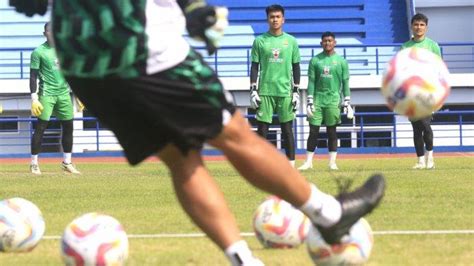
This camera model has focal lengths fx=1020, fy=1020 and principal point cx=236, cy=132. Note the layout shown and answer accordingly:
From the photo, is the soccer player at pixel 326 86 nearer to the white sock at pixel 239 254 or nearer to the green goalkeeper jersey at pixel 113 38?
the white sock at pixel 239 254

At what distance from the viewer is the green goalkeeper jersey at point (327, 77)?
16.6 meters

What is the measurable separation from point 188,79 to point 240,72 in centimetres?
2759

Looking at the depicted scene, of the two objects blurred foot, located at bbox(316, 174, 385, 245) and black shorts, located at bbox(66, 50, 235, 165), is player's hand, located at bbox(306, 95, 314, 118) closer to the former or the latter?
blurred foot, located at bbox(316, 174, 385, 245)

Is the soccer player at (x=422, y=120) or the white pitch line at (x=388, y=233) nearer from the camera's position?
the white pitch line at (x=388, y=233)

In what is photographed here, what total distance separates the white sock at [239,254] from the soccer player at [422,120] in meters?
10.9

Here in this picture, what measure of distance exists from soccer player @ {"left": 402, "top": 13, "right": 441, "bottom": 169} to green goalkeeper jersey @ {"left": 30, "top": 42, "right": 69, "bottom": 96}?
5204 mm

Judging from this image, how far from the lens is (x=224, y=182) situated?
12789 millimetres

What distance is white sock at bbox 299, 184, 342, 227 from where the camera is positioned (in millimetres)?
4594

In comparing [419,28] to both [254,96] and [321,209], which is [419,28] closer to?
[254,96]

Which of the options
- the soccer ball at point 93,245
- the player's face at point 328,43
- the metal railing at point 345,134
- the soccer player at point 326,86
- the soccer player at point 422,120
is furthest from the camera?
the metal railing at point 345,134

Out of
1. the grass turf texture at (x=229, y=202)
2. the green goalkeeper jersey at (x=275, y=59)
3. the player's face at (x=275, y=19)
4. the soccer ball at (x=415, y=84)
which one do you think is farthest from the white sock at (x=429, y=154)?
the soccer ball at (x=415, y=84)

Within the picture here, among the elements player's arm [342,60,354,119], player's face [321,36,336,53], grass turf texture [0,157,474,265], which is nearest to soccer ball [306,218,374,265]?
grass turf texture [0,157,474,265]

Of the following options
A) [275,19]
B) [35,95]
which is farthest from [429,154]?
[35,95]

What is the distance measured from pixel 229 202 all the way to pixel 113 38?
18.2 feet
